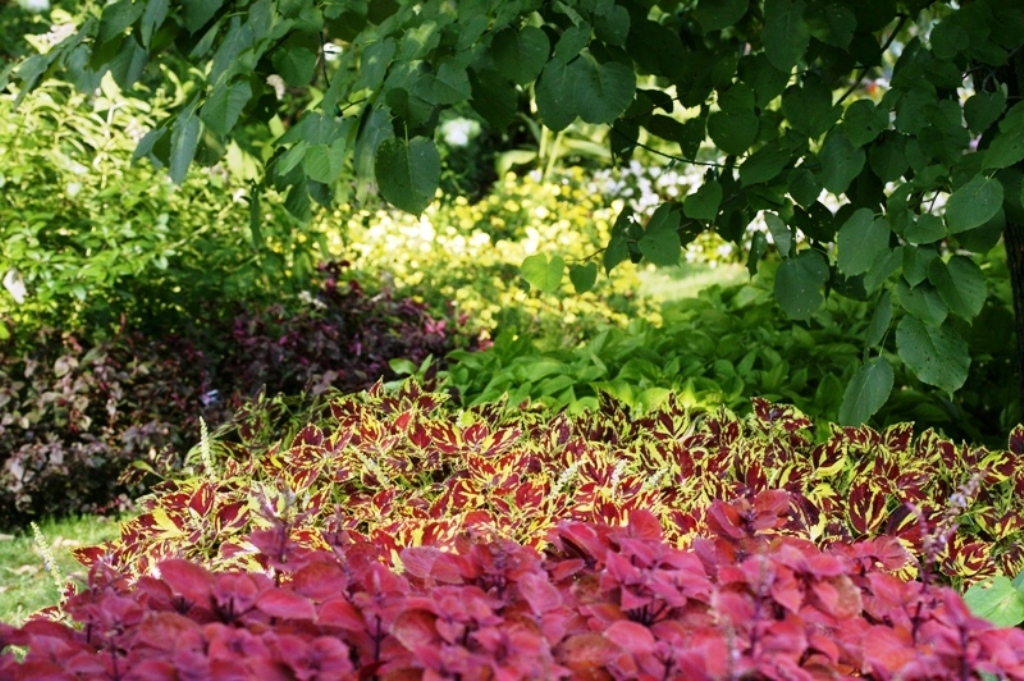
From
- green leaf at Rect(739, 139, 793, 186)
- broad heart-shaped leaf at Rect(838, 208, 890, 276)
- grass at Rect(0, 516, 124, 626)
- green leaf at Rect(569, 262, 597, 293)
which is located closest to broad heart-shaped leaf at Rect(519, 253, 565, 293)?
green leaf at Rect(569, 262, 597, 293)

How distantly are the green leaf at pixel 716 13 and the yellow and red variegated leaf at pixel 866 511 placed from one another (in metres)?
1.01

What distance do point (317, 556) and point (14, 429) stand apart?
10.4 feet

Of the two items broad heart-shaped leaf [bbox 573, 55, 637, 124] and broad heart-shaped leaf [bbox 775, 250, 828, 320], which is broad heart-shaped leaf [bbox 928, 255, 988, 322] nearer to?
broad heart-shaped leaf [bbox 775, 250, 828, 320]

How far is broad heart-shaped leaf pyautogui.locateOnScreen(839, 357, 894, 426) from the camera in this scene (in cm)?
205

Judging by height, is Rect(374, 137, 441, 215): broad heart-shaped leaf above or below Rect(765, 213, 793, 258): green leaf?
above

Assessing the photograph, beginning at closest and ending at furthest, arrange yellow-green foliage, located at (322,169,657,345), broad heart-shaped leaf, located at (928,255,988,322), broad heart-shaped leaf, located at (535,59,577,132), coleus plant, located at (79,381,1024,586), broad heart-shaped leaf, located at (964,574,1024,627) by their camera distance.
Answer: broad heart-shaped leaf, located at (964,574,1024,627) < coleus plant, located at (79,381,1024,586) < broad heart-shaped leaf, located at (928,255,988,322) < broad heart-shaped leaf, located at (535,59,577,132) < yellow-green foliage, located at (322,169,657,345)

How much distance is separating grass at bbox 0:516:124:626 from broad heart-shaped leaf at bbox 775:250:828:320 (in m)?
2.12

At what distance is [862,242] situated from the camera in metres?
2.11

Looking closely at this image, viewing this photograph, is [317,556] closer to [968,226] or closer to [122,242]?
[968,226]

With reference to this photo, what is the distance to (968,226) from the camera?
1.93 meters

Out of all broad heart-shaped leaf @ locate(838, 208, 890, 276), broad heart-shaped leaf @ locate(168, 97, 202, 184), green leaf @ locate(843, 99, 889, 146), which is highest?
broad heart-shaped leaf @ locate(168, 97, 202, 184)

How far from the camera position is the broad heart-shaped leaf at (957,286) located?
1981 mm

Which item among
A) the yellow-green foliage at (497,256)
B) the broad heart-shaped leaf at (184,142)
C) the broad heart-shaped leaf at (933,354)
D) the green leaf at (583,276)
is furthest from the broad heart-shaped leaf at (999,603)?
the yellow-green foliage at (497,256)

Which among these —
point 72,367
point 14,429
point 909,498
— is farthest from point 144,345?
point 909,498
